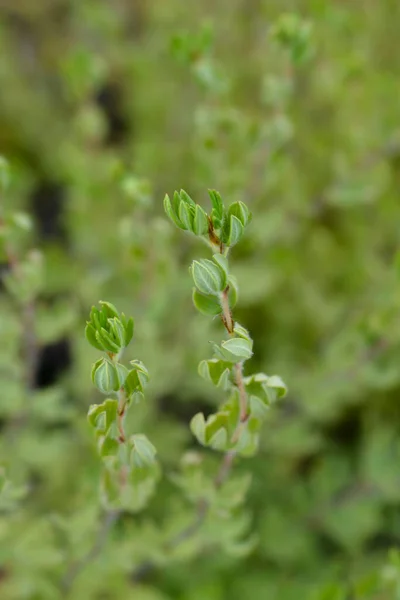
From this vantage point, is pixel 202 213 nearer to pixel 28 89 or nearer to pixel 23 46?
pixel 28 89

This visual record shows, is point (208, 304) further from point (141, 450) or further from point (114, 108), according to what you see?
point (114, 108)

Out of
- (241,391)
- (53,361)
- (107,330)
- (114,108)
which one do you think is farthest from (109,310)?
(114,108)

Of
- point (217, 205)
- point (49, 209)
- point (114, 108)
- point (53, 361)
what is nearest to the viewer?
point (217, 205)

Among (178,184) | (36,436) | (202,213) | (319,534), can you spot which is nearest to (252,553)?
(319,534)

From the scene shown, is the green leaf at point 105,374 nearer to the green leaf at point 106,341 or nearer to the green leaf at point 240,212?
the green leaf at point 106,341

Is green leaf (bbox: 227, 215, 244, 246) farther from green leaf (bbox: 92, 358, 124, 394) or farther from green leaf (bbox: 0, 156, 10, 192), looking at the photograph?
green leaf (bbox: 0, 156, 10, 192)

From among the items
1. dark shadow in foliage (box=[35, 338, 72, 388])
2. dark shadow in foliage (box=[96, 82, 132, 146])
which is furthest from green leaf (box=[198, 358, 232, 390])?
dark shadow in foliage (box=[96, 82, 132, 146])
